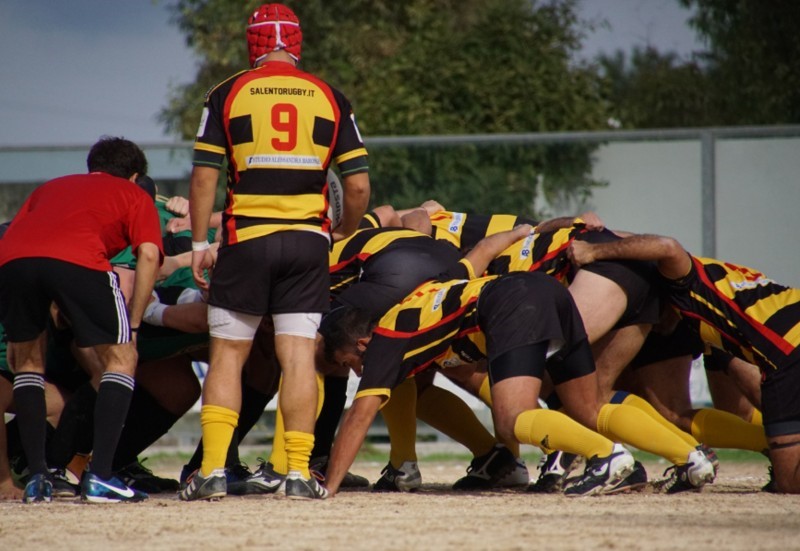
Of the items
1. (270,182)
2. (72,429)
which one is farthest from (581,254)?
(72,429)

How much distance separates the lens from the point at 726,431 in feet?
21.2

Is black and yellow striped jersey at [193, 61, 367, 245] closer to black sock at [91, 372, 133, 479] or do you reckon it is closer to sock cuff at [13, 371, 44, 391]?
black sock at [91, 372, 133, 479]

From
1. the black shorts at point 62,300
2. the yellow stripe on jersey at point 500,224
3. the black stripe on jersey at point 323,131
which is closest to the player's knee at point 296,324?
the black shorts at point 62,300

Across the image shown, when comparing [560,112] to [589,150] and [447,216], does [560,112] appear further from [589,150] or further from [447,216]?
[447,216]

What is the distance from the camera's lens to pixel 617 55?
85.4 feet

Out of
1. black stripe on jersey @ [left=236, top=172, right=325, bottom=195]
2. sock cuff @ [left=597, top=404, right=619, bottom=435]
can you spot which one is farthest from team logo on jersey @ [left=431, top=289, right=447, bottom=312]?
sock cuff @ [left=597, top=404, right=619, bottom=435]

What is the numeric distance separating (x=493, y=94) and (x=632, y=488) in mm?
8146

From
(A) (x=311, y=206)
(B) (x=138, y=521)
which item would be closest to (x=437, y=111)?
(A) (x=311, y=206)

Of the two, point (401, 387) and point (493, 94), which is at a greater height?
point (493, 94)

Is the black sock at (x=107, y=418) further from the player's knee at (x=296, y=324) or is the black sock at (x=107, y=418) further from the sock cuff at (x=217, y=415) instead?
the player's knee at (x=296, y=324)

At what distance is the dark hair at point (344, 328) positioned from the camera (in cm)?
596

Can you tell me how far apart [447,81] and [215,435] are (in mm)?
8880

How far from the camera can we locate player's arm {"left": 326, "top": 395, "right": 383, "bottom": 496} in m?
5.61

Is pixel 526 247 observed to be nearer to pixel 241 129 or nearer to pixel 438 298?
pixel 438 298
